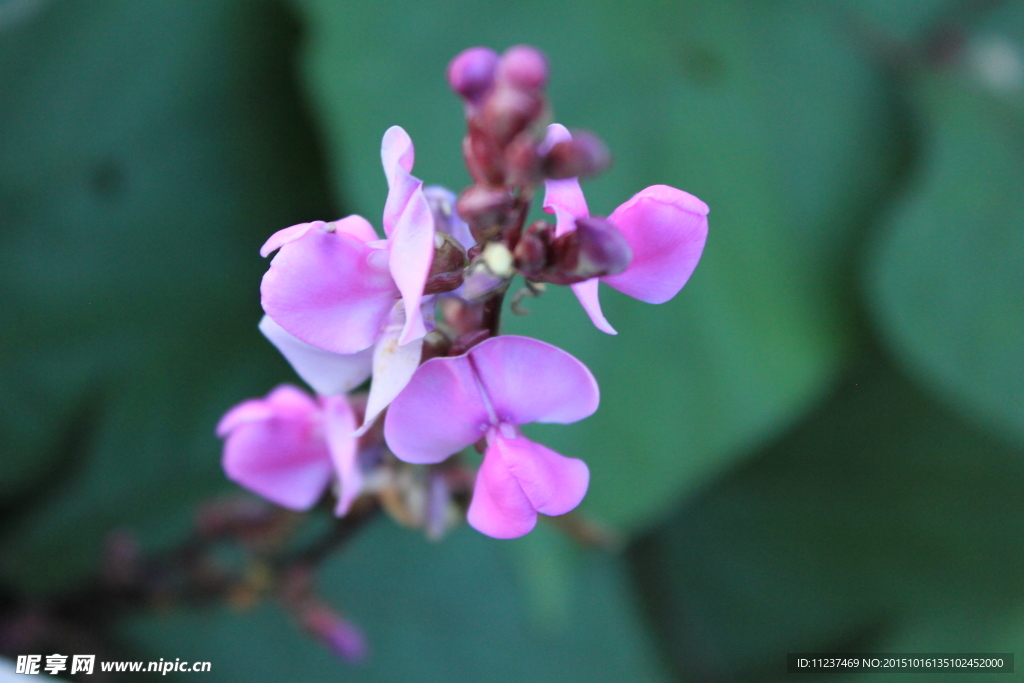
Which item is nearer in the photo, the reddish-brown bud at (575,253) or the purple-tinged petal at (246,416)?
the reddish-brown bud at (575,253)

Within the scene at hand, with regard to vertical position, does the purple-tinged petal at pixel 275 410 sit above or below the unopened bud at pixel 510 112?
below

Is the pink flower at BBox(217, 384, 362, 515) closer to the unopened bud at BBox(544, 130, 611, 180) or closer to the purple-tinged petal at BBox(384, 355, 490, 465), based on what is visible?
the purple-tinged petal at BBox(384, 355, 490, 465)

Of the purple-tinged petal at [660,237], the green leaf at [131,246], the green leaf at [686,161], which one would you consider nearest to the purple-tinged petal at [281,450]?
the purple-tinged petal at [660,237]

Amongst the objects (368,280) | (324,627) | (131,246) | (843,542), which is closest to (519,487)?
(368,280)

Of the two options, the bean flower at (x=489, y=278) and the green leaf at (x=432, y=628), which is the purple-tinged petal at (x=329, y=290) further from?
the green leaf at (x=432, y=628)

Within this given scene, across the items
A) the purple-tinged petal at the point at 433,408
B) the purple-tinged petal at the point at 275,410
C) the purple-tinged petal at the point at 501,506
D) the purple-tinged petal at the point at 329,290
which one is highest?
the purple-tinged petal at the point at 329,290

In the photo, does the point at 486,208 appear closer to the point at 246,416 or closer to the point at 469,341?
the point at 469,341

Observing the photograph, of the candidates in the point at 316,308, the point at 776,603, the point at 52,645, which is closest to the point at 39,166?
the point at 52,645
